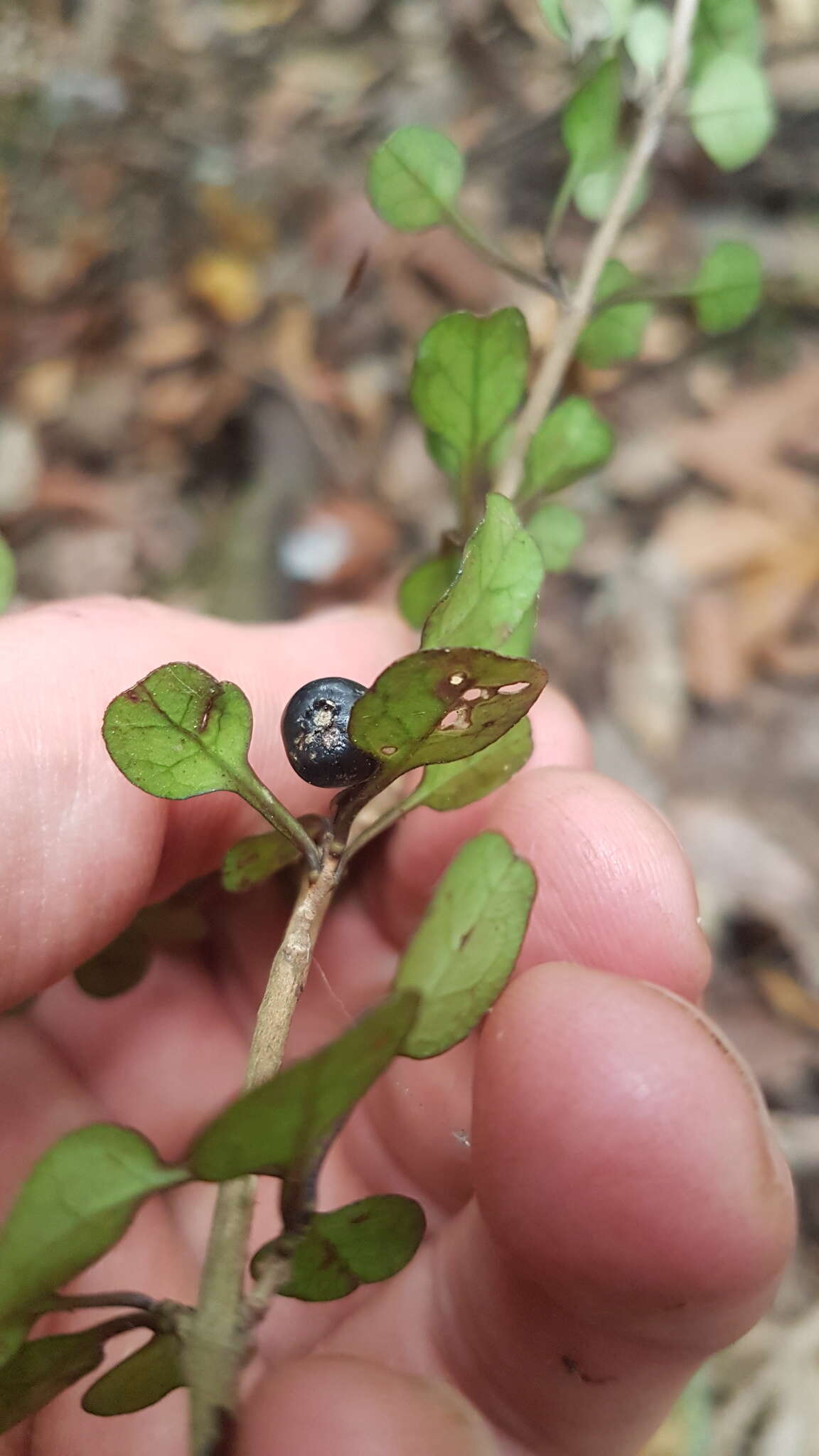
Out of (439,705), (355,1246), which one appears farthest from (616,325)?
(355,1246)

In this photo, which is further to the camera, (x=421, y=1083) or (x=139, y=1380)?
(x=421, y=1083)

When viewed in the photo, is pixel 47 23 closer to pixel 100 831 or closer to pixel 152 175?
pixel 152 175

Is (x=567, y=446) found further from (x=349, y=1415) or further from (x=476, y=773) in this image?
(x=349, y=1415)

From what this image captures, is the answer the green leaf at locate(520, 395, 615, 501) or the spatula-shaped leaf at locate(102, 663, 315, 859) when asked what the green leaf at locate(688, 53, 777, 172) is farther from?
the spatula-shaped leaf at locate(102, 663, 315, 859)

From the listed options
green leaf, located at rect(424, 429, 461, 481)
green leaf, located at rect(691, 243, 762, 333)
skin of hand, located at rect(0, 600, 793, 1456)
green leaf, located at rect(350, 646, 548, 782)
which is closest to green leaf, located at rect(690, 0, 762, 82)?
green leaf, located at rect(691, 243, 762, 333)

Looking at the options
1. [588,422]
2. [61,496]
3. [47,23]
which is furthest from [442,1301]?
[47,23]

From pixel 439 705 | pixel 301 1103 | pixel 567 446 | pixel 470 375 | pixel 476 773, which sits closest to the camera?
pixel 301 1103

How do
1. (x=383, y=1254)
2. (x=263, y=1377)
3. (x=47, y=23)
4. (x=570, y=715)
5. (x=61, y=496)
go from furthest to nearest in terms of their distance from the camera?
(x=47, y=23) → (x=61, y=496) → (x=570, y=715) → (x=263, y=1377) → (x=383, y=1254)
